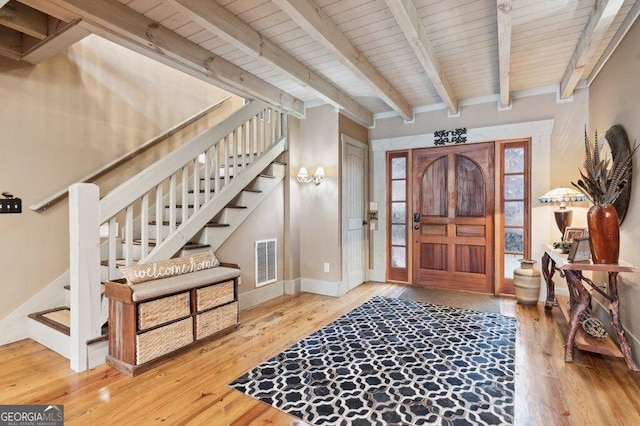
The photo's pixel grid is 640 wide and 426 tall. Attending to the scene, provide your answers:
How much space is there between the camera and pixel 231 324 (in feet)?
10.1

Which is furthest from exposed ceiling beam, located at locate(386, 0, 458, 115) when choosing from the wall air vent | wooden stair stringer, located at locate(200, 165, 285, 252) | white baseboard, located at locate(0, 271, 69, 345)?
white baseboard, located at locate(0, 271, 69, 345)

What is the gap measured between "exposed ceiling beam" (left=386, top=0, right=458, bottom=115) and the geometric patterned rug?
2.44 meters

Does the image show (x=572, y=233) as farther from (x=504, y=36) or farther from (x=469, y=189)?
(x=504, y=36)

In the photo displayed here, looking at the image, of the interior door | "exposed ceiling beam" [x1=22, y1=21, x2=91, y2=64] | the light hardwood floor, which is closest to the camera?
the light hardwood floor

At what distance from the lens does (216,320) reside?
2938 mm

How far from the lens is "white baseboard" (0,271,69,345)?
9.19ft

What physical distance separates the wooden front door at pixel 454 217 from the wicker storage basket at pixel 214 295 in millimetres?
2926

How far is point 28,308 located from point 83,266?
3.87 ft

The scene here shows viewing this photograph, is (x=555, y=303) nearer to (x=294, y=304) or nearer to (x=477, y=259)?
(x=477, y=259)

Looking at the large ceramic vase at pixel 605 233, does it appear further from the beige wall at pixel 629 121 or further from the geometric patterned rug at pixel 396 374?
the geometric patterned rug at pixel 396 374

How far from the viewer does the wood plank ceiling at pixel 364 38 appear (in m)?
2.32

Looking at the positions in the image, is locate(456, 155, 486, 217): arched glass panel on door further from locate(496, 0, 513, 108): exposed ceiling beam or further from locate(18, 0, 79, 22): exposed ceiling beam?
locate(18, 0, 79, 22): exposed ceiling beam

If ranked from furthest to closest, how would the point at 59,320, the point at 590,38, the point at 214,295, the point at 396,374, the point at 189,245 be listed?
the point at 189,245 → the point at 214,295 → the point at 59,320 → the point at 590,38 → the point at 396,374

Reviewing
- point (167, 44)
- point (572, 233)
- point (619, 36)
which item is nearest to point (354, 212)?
point (572, 233)
